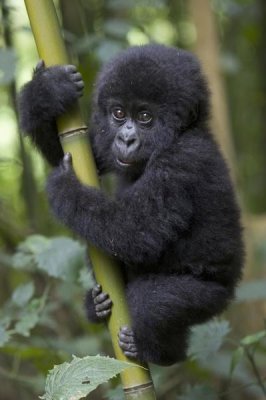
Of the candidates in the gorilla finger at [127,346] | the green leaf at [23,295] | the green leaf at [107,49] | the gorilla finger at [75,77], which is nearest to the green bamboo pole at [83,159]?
the gorilla finger at [127,346]

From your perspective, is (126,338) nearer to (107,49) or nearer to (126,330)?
(126,330)

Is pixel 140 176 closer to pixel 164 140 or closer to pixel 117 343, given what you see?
pixel 164 140

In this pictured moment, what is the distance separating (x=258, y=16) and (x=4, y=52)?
6.40 meters

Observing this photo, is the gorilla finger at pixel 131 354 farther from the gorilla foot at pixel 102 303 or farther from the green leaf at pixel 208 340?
the green leaf at pixel 208 340

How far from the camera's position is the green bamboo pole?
9.50 ft

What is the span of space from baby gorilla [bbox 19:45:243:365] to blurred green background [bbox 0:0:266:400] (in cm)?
46

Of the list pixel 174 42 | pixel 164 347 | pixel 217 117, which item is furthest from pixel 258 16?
pixel 164 347

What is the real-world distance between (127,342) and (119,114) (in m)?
1.21

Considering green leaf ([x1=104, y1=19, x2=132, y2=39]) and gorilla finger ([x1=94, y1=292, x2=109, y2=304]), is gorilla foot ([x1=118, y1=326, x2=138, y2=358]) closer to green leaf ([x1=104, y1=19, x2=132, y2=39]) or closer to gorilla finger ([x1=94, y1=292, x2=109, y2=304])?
gorilla finger ([x1=94, y1=292, x2=109, y2=304])

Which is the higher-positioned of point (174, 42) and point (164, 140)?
point (174, 42)

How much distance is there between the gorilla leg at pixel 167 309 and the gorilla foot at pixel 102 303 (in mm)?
206

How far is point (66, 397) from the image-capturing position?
2365 mm

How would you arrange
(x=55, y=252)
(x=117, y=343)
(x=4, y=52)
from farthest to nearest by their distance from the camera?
(x=4, y=52) → (x=55, y=252) → (x=117, y=343)

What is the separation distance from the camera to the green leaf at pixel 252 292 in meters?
4.49
